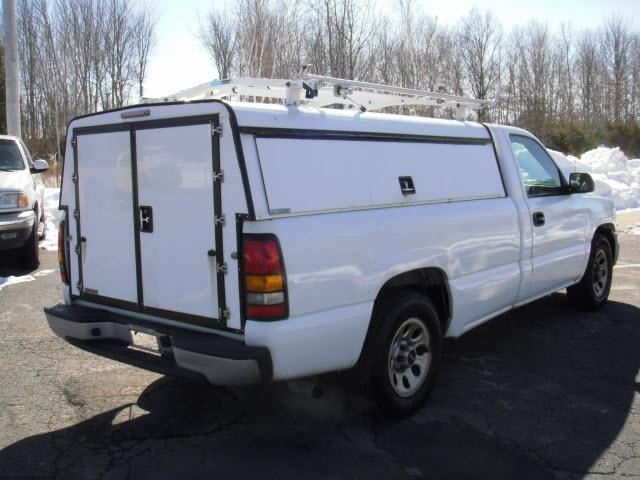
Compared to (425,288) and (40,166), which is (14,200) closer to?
(40,166)

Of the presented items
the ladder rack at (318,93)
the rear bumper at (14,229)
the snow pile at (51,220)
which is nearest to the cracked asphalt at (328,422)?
the ladder rack at (318,93)

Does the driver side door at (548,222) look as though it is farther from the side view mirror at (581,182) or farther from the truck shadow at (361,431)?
the truck shadow at (361,431)

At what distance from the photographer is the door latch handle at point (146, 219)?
3.64 metres

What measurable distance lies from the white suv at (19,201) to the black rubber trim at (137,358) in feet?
16.4

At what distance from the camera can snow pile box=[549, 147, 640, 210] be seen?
1696 cm

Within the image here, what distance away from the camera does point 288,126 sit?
3.33 m

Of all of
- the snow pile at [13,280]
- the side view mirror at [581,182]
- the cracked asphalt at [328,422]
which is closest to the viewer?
the cracked asphalt at [328,422]

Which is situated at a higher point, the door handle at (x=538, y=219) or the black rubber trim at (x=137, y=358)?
the door handle at (x=538, y=219)

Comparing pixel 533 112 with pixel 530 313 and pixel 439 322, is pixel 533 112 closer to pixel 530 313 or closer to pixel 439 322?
pixel 530 313

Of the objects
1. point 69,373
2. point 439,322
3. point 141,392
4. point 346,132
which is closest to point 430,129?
point 346,132

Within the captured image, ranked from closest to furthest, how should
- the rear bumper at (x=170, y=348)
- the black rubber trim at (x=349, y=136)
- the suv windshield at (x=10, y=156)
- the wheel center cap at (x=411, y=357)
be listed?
1. the rear bumper at (x=170, y=348)
2. the black rubber trim at (x=349, y=136)
3. the wheel center cap at (x=411, y=357)
4. the suv windshield at (x=10, y=156)

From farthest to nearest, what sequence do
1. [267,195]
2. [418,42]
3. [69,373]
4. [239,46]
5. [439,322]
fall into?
1. [418,42]
2. [239,46]
3. [69,373]
4. [439,322]
5. [267,195]

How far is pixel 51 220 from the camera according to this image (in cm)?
1292

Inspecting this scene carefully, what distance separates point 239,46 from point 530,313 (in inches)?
685
